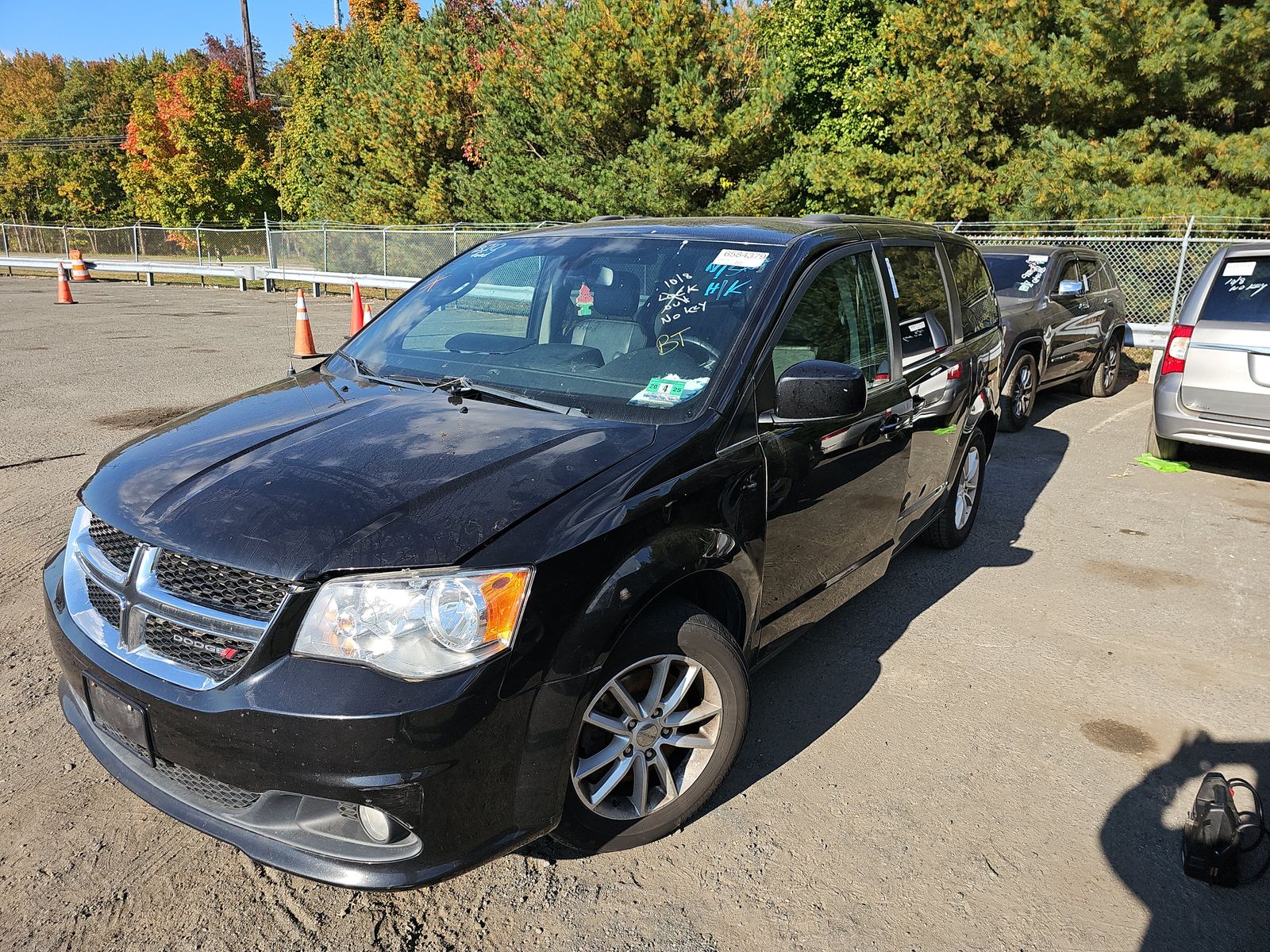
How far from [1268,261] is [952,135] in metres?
13.9

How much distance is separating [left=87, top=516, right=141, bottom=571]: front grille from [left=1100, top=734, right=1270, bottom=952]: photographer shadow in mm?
3004

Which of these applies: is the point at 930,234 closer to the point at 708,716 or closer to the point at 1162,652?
the point at 1162,652

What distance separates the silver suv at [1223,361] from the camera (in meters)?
6.64

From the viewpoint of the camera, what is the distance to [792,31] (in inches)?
977

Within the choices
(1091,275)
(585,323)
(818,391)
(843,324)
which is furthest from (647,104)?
(818,391)

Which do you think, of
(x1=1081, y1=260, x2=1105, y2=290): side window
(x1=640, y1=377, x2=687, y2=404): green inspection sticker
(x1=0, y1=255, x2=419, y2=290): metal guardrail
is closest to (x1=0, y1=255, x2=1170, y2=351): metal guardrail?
(x1=0, y1=255, x2=419, y2=290): metal guardrail

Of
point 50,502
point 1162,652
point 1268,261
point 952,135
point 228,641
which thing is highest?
point 952,135

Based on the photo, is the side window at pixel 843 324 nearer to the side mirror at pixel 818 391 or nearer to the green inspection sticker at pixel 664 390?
the side mirror at pixel 818 391

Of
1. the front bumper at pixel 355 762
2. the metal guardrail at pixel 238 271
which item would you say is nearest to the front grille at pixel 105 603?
the front bumper at pixel 355 762

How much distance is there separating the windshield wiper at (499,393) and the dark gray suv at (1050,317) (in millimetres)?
6343

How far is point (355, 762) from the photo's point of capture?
209 centimetres

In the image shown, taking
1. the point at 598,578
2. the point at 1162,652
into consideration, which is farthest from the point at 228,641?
the point at 1162,652

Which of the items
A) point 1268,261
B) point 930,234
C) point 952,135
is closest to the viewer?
point 930,234

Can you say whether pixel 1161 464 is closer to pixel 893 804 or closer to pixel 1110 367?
pixel 1110 367
